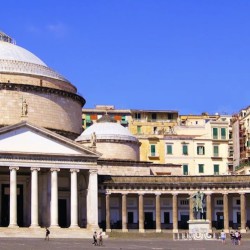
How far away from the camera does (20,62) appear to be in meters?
100

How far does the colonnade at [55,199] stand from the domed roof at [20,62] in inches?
616

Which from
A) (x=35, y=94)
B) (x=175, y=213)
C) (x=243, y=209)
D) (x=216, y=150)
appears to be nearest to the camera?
(x=243, y=209)

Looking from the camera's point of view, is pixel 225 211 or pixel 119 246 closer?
pixel 119 246

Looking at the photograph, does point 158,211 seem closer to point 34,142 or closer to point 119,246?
point 34,142

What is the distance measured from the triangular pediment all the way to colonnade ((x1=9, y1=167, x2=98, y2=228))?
1.88m

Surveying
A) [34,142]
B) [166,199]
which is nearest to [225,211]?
[166,199]

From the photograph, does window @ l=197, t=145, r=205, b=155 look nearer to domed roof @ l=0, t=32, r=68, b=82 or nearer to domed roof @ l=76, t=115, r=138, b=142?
domed roof @ l=76, t=115, r=138, b=142

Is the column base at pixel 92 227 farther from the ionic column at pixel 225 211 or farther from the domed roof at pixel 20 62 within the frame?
the domed roof at pixel 20 62

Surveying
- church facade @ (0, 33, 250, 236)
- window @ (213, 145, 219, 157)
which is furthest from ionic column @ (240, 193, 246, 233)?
window @ (213, 145, 219, 157)

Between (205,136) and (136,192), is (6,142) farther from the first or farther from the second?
(205,136)

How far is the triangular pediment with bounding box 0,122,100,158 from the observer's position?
286 ft

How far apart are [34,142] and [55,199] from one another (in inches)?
240

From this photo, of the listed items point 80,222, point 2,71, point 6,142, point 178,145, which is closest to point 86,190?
point 80,222

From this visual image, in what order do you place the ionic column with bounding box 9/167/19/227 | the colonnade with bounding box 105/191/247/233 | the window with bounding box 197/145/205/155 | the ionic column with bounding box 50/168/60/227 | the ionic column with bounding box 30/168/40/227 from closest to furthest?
1. the ionic column with bounding box 9/167/19/227
2. the ionic column with bounding box 30/168/40/227
3. the ionic column with bounding box 50/168/60/227
4. the colonnade with bounding box 105/191/247/233
5. the window with bounding box 197/145/205/155
